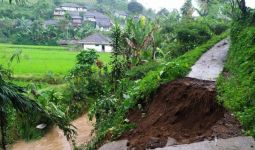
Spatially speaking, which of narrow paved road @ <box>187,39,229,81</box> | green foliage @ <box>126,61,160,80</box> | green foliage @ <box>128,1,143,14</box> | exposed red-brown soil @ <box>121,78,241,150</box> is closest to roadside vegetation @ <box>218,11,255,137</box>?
exposed red-brown soil @ <box>121,78,241,150</box>


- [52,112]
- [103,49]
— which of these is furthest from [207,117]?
[103,49]

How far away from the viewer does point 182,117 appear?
6.95 metres

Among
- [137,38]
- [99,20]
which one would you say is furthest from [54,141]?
[99,20]

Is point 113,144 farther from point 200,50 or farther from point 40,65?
point 40,65

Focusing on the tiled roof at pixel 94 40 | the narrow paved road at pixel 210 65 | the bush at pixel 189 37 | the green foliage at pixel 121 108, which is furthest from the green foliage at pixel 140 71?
the tiled roof at pixel 94 40

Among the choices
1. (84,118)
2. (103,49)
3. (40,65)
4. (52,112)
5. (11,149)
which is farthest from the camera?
(103,49)

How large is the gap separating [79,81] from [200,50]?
15.7ft

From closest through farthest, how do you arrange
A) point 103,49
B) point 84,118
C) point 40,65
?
point 84,118 < point 40,65 < point 103,49

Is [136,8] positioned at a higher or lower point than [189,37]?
higher

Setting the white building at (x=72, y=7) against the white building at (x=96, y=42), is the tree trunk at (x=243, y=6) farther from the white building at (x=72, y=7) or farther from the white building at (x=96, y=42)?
the white building at (x=72, y=7)

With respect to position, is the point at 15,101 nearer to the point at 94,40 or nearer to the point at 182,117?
the point at 182,117

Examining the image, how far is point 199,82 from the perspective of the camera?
8266mm

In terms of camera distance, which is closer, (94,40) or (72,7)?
(94,40)

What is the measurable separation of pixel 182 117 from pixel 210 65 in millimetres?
4968
